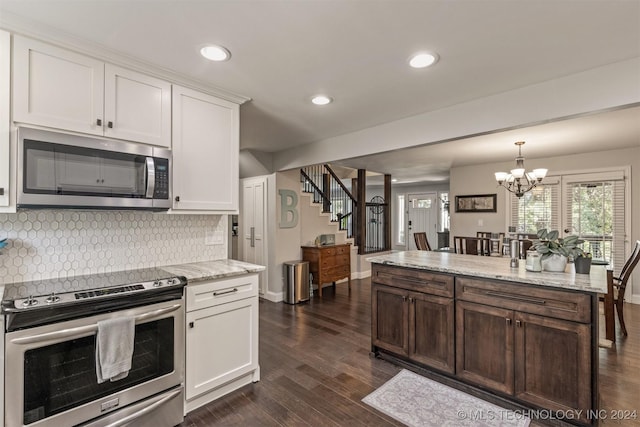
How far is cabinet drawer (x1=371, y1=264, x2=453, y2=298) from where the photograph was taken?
2.52m

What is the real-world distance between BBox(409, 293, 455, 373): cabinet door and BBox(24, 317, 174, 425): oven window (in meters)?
2.02

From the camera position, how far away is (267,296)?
5.09 metres

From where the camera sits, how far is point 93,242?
2.23 m

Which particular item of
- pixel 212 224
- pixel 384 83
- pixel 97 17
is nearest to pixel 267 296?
pixel 212 224

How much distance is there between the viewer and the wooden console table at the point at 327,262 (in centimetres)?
516

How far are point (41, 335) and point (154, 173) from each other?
1.09 m

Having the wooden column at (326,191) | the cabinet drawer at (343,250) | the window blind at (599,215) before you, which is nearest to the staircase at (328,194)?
the wooden column at (326,191)

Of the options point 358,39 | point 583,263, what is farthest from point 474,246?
point 358,39

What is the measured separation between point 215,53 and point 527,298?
269cm

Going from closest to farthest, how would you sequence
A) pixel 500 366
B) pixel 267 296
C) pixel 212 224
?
pixel 500 366
pixel 212 224
pixel 267 296

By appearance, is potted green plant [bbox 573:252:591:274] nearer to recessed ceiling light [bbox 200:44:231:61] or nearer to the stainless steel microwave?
recessed ceiling light [bbox 200:44:231:61]

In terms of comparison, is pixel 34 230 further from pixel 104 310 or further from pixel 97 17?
pixel 97 17

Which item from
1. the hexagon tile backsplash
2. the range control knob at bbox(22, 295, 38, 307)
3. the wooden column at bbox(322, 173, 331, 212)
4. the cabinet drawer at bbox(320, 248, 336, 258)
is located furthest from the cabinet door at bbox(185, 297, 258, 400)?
the wooden column at bbox(322, 173, 331, 212)
